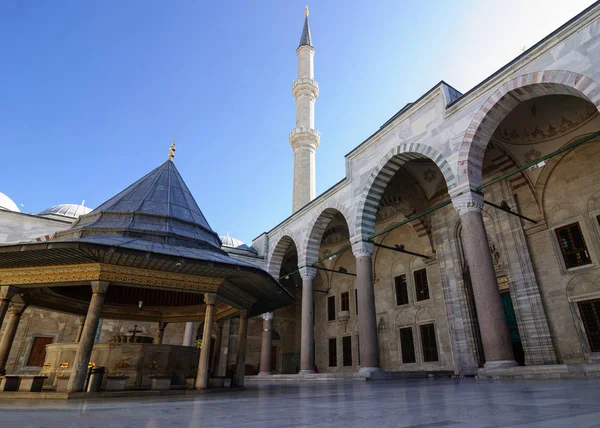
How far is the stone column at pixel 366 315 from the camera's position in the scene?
9.81 meters

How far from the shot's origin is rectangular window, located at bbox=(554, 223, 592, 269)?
971 cm

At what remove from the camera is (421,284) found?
14.5m

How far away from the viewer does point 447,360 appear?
40.5ft

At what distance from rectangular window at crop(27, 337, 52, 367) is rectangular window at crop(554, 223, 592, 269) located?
749 inches

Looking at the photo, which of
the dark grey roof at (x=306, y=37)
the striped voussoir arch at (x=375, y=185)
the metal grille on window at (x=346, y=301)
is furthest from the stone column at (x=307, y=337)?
the dark grey roof at (x=306, y=37)

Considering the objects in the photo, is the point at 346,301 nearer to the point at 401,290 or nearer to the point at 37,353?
the point at 401,290

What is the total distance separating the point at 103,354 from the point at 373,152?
366 inches

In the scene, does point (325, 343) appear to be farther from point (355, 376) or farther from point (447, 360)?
point (355, 376)

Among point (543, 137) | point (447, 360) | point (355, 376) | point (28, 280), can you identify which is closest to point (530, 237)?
point (543, 137)

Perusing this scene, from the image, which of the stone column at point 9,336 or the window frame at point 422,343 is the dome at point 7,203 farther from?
the window frame at point 422,343

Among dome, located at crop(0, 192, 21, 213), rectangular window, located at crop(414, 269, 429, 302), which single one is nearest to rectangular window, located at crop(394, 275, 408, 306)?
rectangular window, located at crop(414, 269, 429, 302)

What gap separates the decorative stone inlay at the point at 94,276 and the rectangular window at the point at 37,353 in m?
11.0

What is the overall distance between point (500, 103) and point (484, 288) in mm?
4379

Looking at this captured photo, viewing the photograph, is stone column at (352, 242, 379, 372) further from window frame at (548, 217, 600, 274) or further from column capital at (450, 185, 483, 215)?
window frame at (548, 217, 600, 274)
